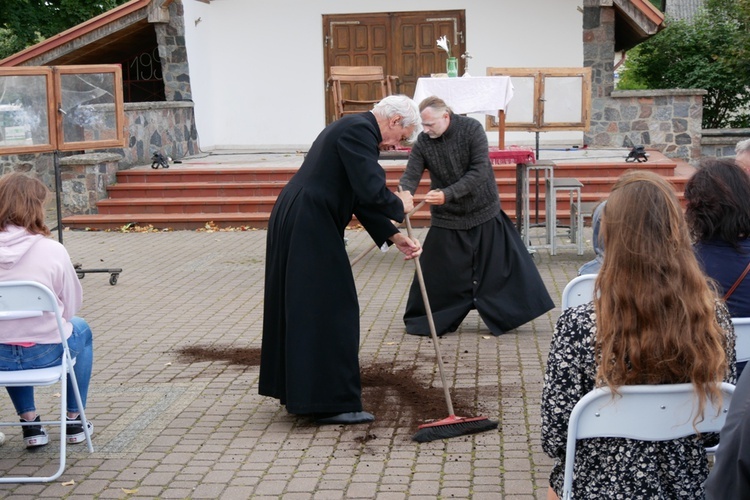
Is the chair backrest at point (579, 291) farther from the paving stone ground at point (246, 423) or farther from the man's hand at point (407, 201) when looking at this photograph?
the man's hand at point (407, 201)

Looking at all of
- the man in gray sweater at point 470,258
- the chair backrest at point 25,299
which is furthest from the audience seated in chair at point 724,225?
the man in gray sweater at point 470,258

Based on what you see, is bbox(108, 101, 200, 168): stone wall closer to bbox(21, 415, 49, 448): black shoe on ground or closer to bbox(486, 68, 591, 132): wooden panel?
bbox(486, 68, 591, 132): wooden panel

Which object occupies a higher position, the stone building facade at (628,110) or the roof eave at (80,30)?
the roof eave at (80,30)

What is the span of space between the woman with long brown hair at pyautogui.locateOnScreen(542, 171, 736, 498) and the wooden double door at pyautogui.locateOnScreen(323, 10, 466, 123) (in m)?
14.1

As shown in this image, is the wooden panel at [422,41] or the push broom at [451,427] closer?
the push broom at [451,427]

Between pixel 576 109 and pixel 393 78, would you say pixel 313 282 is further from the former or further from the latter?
pixel 393 78

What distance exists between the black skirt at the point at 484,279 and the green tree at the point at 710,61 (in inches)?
432

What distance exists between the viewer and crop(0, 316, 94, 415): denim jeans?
15.1 ft

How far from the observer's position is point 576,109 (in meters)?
11.2

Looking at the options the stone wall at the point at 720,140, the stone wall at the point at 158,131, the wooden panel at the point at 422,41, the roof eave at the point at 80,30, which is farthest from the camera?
the wooden panel at the point at 422,41

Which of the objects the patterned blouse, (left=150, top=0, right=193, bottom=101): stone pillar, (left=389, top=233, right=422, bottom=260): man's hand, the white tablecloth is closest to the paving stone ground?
(left=389, top=233, right=422, bottom=260): man's hand

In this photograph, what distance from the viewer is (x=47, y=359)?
4656 millimetres

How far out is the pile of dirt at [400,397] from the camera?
534 cm

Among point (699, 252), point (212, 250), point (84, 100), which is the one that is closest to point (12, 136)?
point (84, 100)
